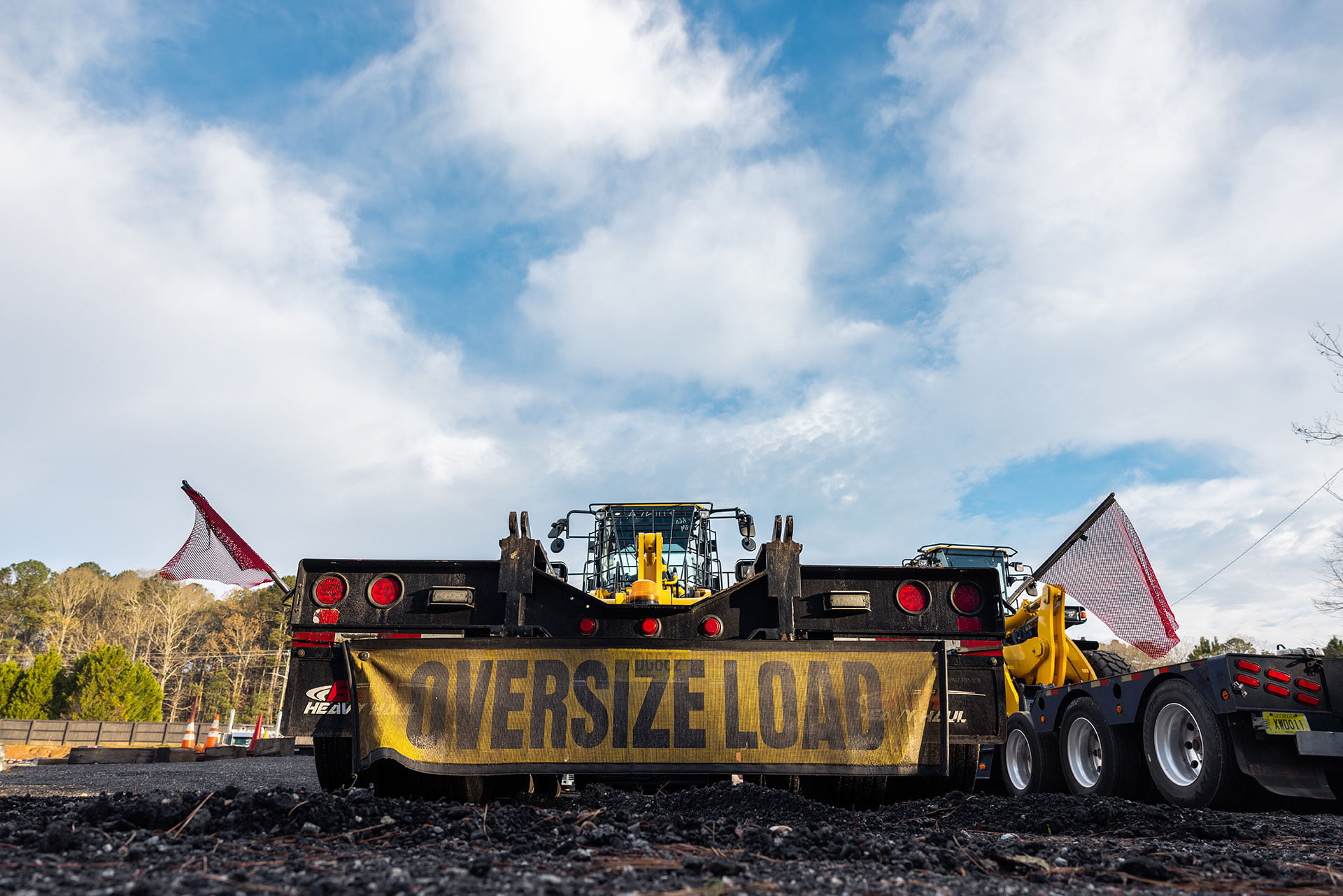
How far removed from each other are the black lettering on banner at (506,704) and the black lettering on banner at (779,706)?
123 cm

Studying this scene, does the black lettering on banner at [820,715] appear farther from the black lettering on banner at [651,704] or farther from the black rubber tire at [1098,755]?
the black rubber tire at [1098,755]

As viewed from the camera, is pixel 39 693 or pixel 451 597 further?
pixel 39 693

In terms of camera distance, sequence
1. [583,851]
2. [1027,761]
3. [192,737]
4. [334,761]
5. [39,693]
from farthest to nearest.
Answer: [39,693]
[192,737]
[1027,761]
[334,761]
[583,851]

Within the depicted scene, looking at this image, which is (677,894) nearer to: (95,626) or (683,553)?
(683,553)

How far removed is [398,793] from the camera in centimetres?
443

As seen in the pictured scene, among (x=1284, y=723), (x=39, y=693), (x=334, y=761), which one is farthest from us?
(x=39, y=693)

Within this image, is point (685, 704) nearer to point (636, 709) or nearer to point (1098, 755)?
point (636, 709)

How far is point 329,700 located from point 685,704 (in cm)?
193

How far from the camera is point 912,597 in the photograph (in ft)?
15.6

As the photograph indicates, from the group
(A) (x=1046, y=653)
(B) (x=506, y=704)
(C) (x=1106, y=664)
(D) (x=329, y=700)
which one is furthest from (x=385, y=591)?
(C) (x=1106, y=664)

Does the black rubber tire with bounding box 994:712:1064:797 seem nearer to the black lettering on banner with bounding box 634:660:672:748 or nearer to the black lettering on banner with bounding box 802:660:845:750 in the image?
the black lettering on banner with bounding box 802:660:845:750

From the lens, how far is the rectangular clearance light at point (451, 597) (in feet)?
15.0

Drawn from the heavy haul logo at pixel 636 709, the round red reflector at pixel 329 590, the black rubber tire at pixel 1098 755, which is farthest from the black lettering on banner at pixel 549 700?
the black rubber tire at pixel 1098 755

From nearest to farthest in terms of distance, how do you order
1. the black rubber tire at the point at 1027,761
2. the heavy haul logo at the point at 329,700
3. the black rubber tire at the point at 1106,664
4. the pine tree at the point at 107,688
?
the heavy haul logo at the point at 329,700
the black rubber tire at the point at 1027,761
the black rubber tire at the point at 1106,664
the pine tree at the point at 107,688
